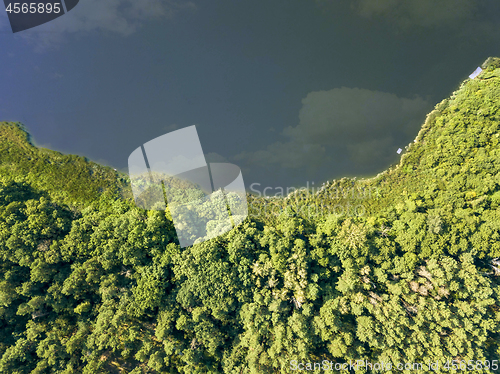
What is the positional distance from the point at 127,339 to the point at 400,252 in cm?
1945

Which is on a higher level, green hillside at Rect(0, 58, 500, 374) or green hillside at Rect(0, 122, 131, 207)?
green hillside at Rect(0, 122, 131, 207)

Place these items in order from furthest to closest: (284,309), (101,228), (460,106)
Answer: (460,106) → (101,228) → (284,309)

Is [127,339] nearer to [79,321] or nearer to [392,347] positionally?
[79,321]

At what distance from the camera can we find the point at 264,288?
55.9 ft

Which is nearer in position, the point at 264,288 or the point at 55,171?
the point at 264,288

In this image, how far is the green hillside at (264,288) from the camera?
53.5 feet

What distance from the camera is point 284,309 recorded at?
54.1 feet

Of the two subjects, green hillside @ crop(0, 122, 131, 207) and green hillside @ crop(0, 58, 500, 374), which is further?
green hillside @ crop(0, 122, 131, 207)

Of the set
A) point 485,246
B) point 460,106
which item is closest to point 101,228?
point 485,246

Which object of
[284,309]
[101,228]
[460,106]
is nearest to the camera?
[284,309]

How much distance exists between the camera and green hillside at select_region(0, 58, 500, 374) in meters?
16.3

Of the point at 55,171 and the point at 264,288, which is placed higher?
the point at 55,171

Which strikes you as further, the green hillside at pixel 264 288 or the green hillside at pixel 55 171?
the green hillside at pixel 55 171

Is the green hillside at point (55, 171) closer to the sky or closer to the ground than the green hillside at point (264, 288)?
closer to the sky
